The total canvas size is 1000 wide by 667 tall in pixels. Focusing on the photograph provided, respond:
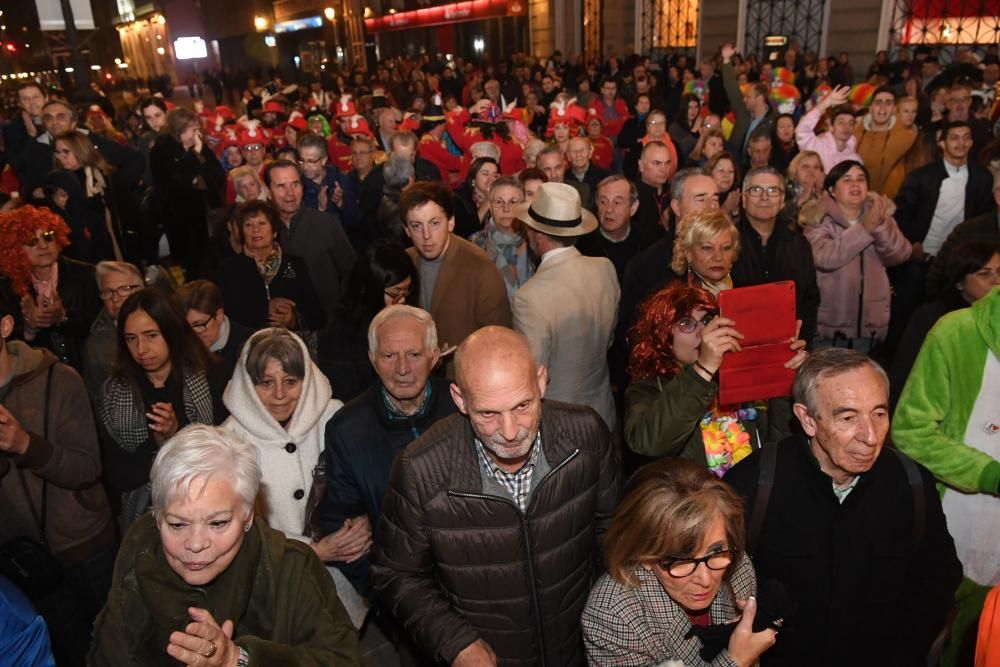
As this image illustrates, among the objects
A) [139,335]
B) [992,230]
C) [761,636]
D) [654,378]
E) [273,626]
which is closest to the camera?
[761,636]

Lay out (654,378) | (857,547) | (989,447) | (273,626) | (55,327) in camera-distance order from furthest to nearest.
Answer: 1. (55,327)
2. (654,378)
3. (989,447)
4. (857,547)
5. (273,626)

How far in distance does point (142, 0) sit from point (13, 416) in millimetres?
56659

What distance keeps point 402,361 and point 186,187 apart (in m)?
5.11

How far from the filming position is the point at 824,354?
2408 mm

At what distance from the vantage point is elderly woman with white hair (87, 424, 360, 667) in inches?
81.1

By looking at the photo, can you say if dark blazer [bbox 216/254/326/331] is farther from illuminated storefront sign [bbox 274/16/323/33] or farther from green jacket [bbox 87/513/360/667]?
illuminated storefront sign [bbox 274/16/323/33]

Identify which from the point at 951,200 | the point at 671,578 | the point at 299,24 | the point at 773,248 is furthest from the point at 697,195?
the point at 299,24

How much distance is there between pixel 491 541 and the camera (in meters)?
2.37

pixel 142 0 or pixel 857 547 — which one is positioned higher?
pixel 142 0

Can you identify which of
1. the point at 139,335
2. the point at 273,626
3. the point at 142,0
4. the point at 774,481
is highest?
the point at 142,0

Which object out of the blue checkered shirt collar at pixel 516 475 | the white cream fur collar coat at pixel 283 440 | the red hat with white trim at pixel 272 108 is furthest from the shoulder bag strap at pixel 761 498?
the red hat with white trim at pixel 272 108

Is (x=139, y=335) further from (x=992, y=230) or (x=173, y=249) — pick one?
(x=992, y=230)

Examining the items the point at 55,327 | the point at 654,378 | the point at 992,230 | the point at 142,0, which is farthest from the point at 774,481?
the point at 142,0

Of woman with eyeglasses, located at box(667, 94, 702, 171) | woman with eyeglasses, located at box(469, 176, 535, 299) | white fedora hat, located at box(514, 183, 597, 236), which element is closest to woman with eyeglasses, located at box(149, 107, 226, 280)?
woman with eyeglasses, located at box(469, 176, 535, 299)
